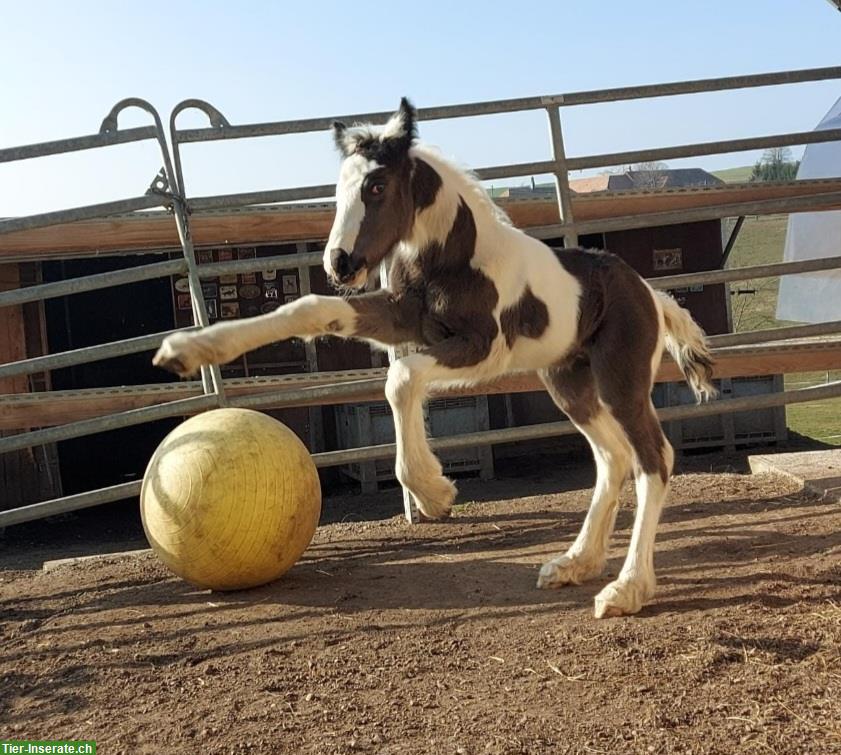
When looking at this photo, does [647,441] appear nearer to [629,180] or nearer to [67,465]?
[67,465]

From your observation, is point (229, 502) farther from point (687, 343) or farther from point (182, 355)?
point (687, 343)

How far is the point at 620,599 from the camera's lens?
359 cm

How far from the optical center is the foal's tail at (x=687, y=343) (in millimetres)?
4582

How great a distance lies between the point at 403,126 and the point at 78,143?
2.37 metres

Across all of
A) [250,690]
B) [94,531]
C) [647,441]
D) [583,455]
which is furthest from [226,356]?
[583,455]

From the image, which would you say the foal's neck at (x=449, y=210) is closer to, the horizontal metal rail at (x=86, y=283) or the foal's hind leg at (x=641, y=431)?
the foal's hind leg at (x=641, y=431)

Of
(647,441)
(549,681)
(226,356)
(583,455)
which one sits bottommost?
(583,455)

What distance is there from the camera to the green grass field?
12.7m

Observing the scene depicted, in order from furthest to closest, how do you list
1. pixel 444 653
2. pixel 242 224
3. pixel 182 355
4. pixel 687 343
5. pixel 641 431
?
pixel 242 224
pixel 687 343
pixel 641 431
pixel 444 653
pixel 182 355

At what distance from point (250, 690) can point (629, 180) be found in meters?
18.0

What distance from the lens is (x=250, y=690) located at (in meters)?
3.01

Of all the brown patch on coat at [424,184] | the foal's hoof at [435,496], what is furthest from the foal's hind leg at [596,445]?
the brown patch on coat at [424,184]

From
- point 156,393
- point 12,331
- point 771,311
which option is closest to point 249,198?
point 156,393

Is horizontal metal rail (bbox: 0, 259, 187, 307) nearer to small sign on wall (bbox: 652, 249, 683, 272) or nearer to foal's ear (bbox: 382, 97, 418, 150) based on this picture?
foal's ear (bbox: 382, 97, 418, 150)
